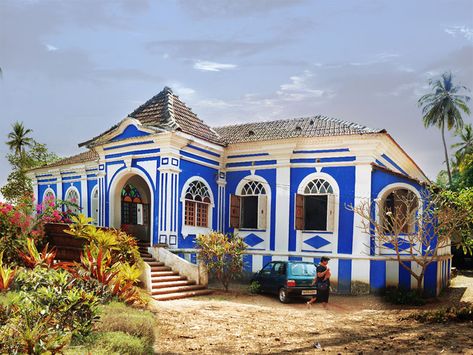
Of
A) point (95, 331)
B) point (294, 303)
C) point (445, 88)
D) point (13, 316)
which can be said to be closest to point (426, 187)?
point (294, 303)

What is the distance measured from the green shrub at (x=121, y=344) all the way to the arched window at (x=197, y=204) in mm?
8603

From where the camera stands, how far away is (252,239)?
16.2 metres

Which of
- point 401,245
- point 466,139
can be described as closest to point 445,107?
point 466,139

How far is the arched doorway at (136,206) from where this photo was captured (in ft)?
61.0

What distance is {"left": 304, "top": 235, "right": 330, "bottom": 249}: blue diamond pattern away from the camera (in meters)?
15.1

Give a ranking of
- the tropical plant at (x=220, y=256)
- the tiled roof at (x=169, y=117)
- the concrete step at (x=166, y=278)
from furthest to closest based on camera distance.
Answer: the tiled roof at (x=169, y=117) < the tropical plant at (x=220, y=256) < the concrete step at (x=166, y=278)

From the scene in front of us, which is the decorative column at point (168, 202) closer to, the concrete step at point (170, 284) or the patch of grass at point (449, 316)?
the concrete step at point (170, 284)

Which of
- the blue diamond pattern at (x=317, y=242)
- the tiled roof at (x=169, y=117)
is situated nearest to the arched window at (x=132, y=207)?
the tiled roof at (x=169, y=117)

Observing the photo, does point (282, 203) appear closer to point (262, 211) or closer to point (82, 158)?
point (262, 211)

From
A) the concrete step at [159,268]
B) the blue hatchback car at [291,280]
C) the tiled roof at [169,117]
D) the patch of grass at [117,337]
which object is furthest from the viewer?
the tiled roof at [169,117]

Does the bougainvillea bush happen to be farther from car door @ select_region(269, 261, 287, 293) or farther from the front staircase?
car door @ select_region(269, 261, 287, 293)

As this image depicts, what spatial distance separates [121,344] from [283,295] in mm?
6920

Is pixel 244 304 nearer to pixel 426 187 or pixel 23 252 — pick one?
pixel 23 252

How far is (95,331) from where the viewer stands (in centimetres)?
698
